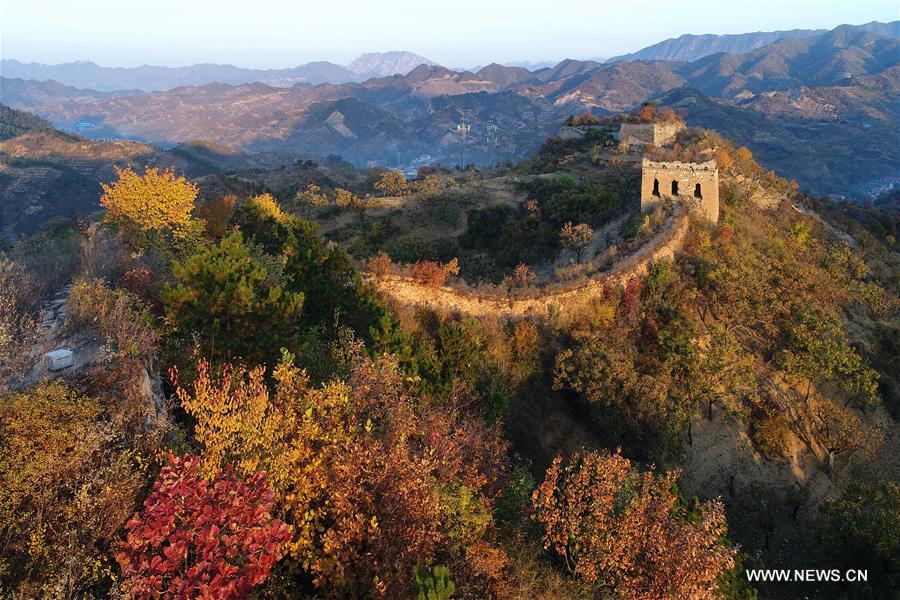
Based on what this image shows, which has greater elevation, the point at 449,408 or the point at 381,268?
the point at 381,268

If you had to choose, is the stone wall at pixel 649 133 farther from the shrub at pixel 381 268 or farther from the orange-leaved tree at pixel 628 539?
the orange-leaved tree at pixel 628 539

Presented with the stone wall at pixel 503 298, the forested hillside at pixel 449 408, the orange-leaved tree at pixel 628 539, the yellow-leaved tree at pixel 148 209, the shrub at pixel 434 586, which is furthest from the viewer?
the stone wall at pixel 503 298

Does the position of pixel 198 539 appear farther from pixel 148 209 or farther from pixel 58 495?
pixel 148 209

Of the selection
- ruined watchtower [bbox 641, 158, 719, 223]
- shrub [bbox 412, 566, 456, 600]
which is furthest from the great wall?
shrub [bbox 412, 566, 456, 600]

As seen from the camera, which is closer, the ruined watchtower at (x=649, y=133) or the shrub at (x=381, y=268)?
the shrub at (x=381, y=268)

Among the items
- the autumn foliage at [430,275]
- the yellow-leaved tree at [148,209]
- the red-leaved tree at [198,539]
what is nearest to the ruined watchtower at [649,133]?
the autumn foliage at [430,275]


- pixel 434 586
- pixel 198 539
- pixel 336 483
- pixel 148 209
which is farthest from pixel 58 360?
pixel 148 209

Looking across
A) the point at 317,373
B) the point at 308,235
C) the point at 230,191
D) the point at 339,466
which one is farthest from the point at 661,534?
Result: the point at 230,191
